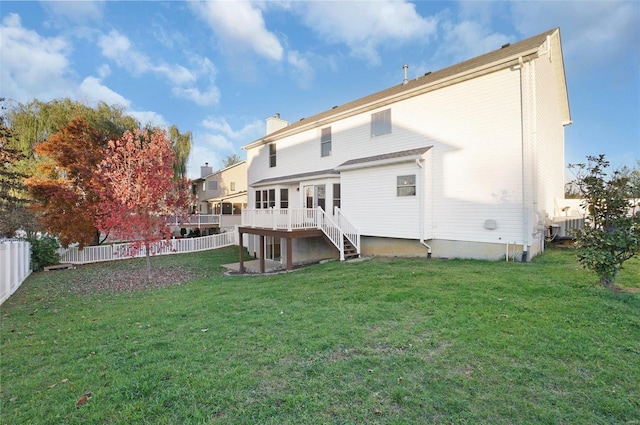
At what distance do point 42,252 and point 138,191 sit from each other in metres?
7.03

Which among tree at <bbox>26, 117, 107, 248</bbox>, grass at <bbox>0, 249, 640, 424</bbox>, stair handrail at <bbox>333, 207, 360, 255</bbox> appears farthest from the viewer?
tree at <bbox>26, 117, 107, 248</bbox>

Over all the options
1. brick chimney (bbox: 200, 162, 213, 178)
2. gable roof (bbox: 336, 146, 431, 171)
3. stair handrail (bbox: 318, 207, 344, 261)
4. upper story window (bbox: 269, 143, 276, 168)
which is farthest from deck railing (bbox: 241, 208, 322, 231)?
brick chimney (bbox: 200, 162, 213, 178)

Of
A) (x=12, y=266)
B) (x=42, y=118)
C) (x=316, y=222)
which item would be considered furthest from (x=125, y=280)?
(x=42, y=118)

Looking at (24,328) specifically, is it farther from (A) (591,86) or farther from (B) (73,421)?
(A) (591,86)

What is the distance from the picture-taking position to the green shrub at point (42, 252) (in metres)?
13.2

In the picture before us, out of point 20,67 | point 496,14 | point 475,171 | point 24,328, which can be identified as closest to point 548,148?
point 475,171

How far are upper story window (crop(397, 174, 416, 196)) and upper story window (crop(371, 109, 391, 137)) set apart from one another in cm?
251

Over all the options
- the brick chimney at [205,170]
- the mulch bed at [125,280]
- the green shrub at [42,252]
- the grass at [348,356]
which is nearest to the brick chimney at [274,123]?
the mulch bed at [125,280]

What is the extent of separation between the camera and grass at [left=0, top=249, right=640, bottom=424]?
2793 mm

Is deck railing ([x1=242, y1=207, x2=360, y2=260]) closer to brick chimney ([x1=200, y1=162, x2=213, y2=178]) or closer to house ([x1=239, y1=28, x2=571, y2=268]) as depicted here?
house ([x1=239, y1=28, x2=571, y2=268])

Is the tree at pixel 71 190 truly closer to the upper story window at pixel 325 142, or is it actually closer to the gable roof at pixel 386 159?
the upper story window at pixel 325 142

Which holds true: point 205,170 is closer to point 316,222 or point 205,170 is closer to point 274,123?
point 274,123

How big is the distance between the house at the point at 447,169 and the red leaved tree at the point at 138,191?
3.90 m

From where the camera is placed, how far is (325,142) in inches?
596
